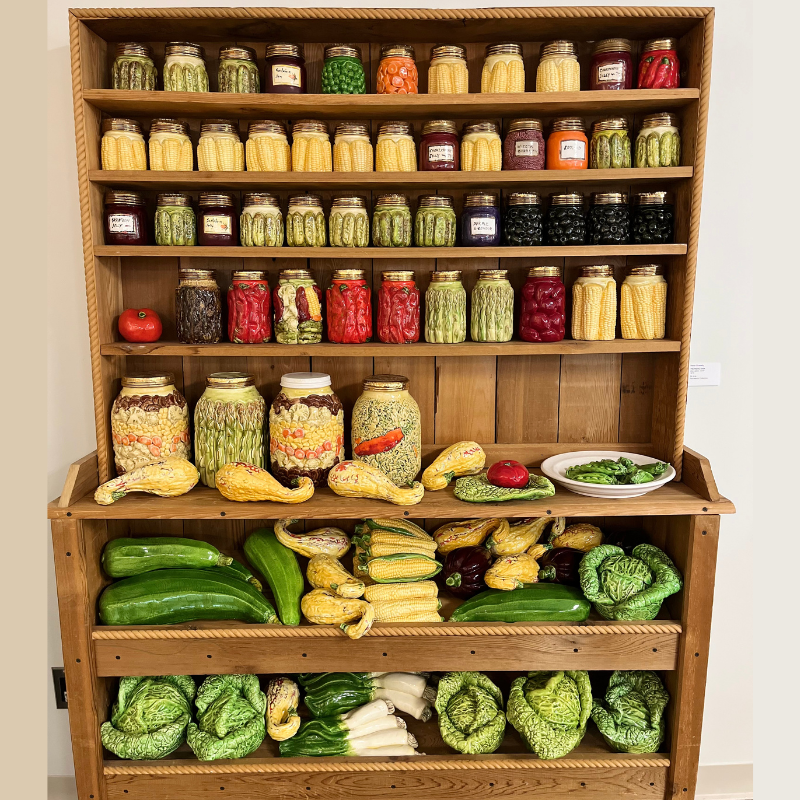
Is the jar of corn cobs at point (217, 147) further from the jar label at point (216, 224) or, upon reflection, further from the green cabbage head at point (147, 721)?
the green cabbage head at point (147, 721)

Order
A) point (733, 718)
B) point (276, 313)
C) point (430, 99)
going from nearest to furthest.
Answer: point (430, 99) < point (276, 313) < point (733, 718)

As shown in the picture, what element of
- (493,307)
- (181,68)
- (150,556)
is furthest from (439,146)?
(150,556)

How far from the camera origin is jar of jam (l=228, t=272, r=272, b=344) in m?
1.74

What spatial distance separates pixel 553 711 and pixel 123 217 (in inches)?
66.1

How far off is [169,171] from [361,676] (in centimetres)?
141

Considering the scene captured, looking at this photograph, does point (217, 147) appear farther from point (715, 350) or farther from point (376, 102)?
point (715, 350)

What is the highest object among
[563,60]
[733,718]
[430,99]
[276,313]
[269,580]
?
[563,60]

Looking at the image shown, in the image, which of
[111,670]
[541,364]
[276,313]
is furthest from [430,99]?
[111,670]

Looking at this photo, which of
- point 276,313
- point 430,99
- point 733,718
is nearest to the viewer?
point 430,99

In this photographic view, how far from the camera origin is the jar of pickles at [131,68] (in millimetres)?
1671

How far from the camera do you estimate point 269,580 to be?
1.79 metres

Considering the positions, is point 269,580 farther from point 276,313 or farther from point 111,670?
point 276,313

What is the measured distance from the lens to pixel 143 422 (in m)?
1.75

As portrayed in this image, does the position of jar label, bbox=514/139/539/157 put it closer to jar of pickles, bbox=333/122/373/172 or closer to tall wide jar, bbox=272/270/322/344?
jar of pickles, bbox=333/122/373/172
